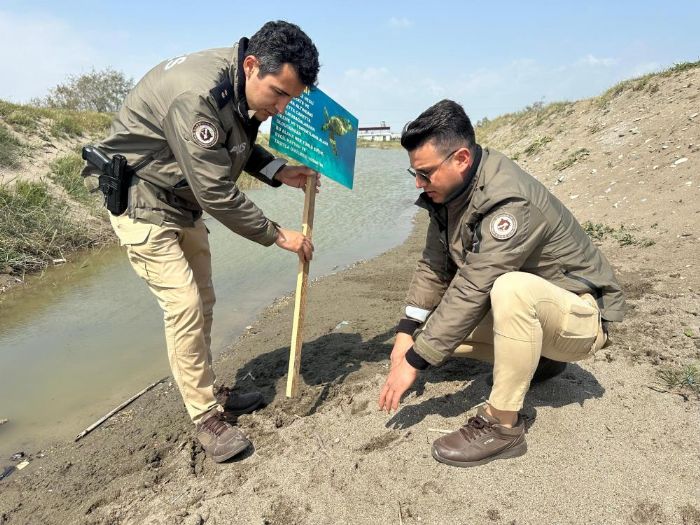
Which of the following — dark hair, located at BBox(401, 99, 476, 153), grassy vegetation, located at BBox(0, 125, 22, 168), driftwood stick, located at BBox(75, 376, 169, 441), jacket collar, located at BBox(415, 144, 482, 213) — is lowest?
driftwood stick, located at BBox(75, 376, 169, 441)

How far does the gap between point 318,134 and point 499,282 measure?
60.1 inches

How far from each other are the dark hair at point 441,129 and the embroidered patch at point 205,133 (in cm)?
91

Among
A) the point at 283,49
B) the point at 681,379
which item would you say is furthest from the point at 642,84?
the point at 283,49

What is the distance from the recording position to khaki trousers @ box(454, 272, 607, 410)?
84.2 inches

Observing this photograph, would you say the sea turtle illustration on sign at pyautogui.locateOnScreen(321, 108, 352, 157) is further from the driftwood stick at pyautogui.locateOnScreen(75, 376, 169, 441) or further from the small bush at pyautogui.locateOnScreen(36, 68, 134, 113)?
the small bush at pyautogui.locateOnScreen(36, 68, 134, 113)

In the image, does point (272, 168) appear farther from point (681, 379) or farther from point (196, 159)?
point (681, 379)

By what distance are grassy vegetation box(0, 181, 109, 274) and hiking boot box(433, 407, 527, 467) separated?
6396 millimetres

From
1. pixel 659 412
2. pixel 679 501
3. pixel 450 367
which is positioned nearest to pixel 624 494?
pixel 679 501

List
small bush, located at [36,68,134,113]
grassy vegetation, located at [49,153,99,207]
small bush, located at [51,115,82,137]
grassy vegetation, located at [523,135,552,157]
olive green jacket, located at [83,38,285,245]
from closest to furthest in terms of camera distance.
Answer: olive green jacket, located at [83,38,285,245]
grassy vegetation, located at [49,153,99,207]
small bush, located at [51,115,82,137]
grassy vegetation, located at [523,135,552,157]
small bush, located at [36,68,134,113]

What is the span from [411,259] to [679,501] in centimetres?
540

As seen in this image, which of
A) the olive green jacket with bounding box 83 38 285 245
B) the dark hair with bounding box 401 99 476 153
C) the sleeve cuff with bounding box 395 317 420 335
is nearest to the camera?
the dark hair with bounding box 401 99 476 153

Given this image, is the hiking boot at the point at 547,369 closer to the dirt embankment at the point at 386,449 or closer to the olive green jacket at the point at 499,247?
the dirt embankment at the point at 386,449

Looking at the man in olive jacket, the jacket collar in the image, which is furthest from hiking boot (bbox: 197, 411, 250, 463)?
the jacket collar

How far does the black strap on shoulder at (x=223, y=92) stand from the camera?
235cm
